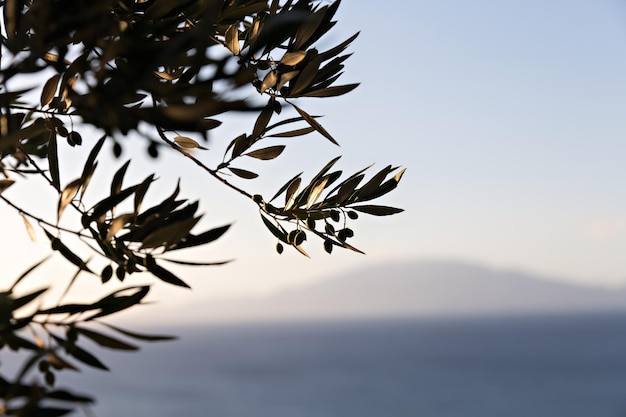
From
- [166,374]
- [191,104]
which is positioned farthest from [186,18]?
[166,374]

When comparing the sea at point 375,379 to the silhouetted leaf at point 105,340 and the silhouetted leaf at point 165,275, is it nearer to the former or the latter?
the silhouetted leaf at point 165,275

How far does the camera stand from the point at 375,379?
4759 centimetres

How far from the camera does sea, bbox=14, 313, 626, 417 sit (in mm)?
38875

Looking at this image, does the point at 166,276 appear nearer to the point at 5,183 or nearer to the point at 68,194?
the point at 68,194

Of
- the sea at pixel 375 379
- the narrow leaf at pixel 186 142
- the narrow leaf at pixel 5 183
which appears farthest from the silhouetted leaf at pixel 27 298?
the sea at pixel 375 379

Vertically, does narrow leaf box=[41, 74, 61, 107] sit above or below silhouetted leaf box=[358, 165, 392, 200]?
above

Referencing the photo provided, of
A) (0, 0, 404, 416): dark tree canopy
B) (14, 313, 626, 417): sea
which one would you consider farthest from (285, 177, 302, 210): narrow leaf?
(14, 313, 626, 417): sea

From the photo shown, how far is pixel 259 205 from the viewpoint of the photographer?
1103 mm

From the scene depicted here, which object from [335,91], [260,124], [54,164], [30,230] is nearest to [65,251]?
[54,164]

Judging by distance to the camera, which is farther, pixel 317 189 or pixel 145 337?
pixel 317 189

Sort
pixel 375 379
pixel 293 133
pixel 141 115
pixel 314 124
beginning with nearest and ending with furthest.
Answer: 1. pixel 141 115
2. pixel 314 124
3. pixel 293 133
4. pixel 375 379

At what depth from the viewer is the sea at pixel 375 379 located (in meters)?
38.9

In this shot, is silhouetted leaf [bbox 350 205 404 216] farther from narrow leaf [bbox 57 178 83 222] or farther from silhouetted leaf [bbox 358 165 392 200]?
narrow leaf [bbox 57 178 83 222]

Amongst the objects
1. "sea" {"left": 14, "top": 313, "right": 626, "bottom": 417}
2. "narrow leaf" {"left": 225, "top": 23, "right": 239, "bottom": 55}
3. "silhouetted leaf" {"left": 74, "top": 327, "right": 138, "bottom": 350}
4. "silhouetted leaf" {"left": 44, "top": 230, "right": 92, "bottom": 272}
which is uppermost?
"narrow leaf" {"left": 225, "top": 23, "right": 239, "bottom": 55}
